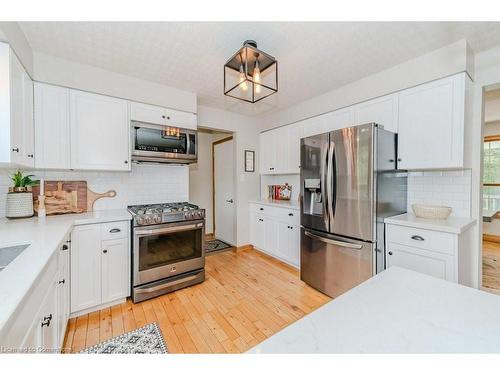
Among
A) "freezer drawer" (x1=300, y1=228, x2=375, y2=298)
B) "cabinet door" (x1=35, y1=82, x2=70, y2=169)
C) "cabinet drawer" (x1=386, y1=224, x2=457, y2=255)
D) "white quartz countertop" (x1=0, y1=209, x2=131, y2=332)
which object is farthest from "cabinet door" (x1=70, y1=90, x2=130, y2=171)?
"cabinet drawer" (x1=386, y1=224, x2=457, y2=255)

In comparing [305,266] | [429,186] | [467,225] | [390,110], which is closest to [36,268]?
Answer: [305,266]

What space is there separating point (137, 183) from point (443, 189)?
3.50m

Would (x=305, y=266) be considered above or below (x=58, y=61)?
below

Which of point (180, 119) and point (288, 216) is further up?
point (180, 119)

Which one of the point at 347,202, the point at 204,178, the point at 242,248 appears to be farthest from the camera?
the point at 204,178

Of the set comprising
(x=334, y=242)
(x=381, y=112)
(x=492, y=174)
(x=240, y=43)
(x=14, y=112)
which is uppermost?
(x=240, y=43)

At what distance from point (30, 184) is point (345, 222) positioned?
306cm

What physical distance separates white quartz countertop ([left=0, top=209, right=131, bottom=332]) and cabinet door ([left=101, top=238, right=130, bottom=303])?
0.27 meters

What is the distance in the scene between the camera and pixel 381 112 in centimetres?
247

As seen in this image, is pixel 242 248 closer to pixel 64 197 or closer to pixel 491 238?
pixel 64 197

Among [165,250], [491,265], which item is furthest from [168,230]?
[491,265]

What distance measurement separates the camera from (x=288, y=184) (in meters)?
3.95

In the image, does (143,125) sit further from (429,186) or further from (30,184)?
(429,186)
